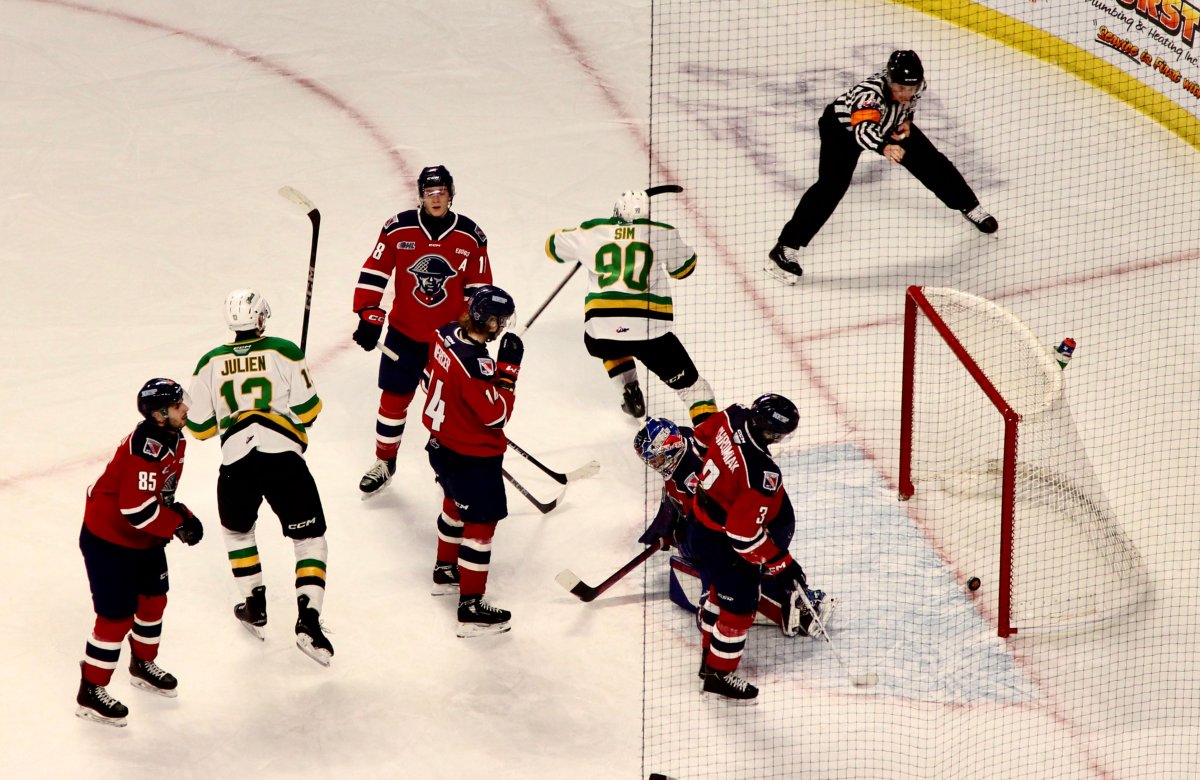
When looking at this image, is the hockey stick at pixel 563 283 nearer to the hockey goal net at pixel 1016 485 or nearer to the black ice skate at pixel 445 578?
the hockey goal net at pixel 1016 485

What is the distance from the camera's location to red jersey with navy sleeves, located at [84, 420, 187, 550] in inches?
174

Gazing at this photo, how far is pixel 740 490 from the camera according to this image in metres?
4.58

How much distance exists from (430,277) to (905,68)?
7.73 feet

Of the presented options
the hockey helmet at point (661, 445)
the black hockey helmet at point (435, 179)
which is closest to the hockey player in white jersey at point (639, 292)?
the black hockey helmet at point (435, 179)

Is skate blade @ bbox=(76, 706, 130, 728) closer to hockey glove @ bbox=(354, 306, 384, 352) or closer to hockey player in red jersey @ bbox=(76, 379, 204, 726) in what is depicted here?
hockey player in red jersey @ bbox=(76, 379, 204, 726)

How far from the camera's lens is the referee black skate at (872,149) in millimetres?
6789

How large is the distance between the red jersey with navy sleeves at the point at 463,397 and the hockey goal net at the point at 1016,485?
5.13ft

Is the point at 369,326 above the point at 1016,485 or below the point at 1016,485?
above

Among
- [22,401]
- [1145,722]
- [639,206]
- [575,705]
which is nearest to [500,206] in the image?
[639,206]

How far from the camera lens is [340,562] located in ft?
17.7

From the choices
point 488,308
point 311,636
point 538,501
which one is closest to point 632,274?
point 538,501

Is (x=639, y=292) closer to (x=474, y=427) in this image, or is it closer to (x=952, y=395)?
(x=474, y=427)

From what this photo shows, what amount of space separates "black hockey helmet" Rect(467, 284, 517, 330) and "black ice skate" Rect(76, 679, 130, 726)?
59.4 inches

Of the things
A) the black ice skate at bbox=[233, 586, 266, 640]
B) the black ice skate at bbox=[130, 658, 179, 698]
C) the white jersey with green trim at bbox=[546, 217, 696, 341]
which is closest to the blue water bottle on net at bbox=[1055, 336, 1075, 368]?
the white jersey with green trim at bbox=[546, 217, 696, 341]
